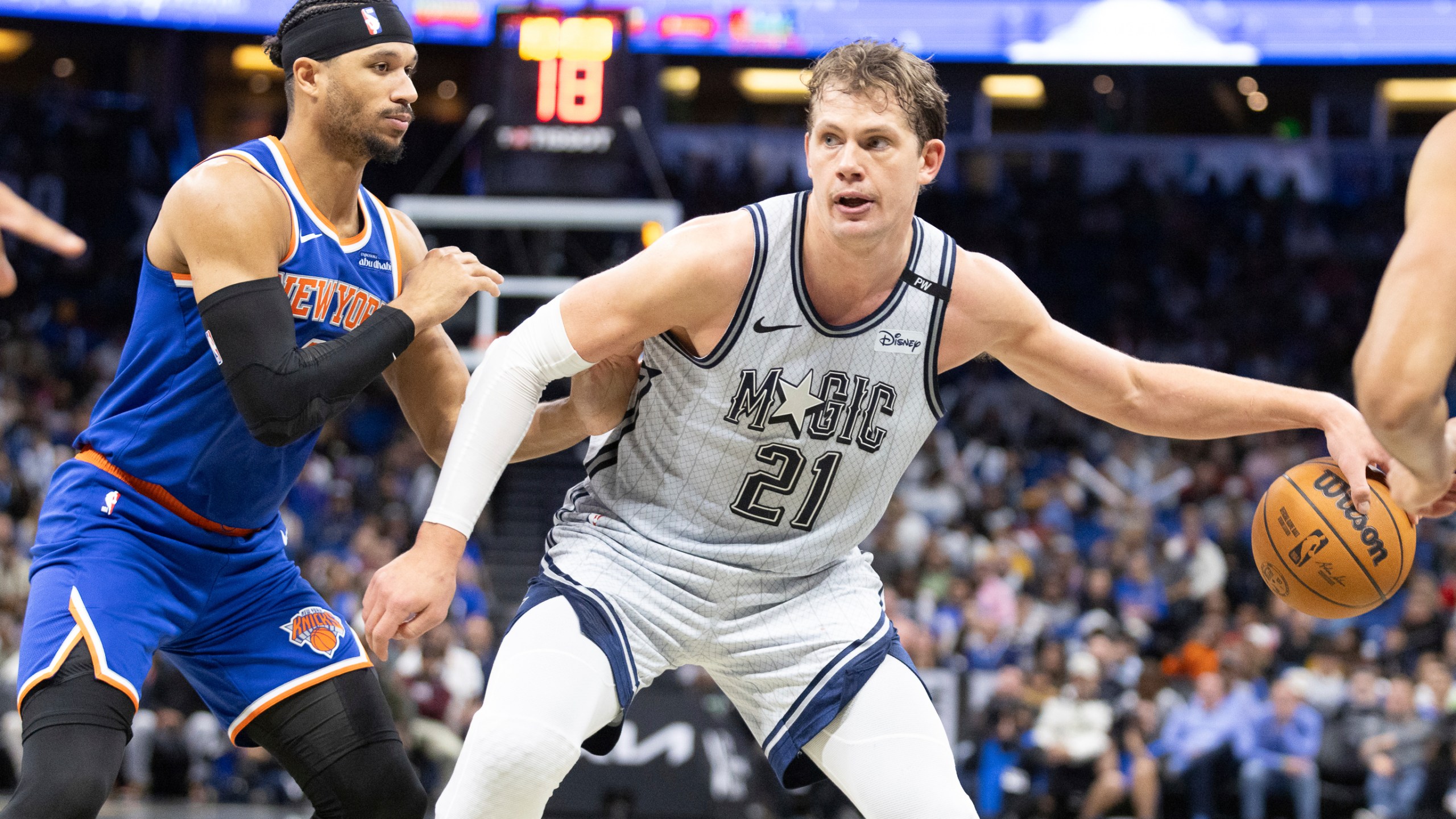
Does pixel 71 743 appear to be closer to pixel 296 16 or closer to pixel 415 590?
pixel 415 590

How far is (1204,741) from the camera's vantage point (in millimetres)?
10195

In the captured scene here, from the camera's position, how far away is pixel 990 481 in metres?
16.2

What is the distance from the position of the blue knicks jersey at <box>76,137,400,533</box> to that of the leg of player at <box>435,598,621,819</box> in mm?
851

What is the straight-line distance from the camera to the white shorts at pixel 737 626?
3.44 m

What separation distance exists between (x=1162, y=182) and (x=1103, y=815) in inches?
561

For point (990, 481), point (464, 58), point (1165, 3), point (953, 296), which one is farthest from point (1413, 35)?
point (953, 296)

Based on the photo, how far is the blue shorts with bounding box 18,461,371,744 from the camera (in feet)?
10.8

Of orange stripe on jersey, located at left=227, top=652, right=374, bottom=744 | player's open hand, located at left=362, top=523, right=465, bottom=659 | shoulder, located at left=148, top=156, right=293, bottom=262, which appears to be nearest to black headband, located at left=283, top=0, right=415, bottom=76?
shoulder, located at left=148, top=156, right=293, bottom=262

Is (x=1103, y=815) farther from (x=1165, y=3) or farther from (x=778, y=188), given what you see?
(x=778, y=188)

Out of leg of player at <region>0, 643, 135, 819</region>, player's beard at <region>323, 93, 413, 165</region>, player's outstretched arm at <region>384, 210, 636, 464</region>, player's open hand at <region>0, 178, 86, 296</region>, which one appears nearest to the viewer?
leg of player at <region>0, 643, 135, 819</region>

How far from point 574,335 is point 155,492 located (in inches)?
45.1

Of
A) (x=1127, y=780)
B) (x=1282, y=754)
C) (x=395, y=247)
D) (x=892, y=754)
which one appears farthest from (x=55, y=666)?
(x=1282, y=754)

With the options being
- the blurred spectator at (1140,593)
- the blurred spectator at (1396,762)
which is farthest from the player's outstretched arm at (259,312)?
the blurred spectator at (1140,593)

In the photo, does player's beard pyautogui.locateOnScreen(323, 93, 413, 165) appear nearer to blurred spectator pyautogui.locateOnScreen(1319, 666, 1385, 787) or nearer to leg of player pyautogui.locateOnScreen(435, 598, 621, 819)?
leg of player pyautogui.locateOnScreen(435, 598, 621, 819)
